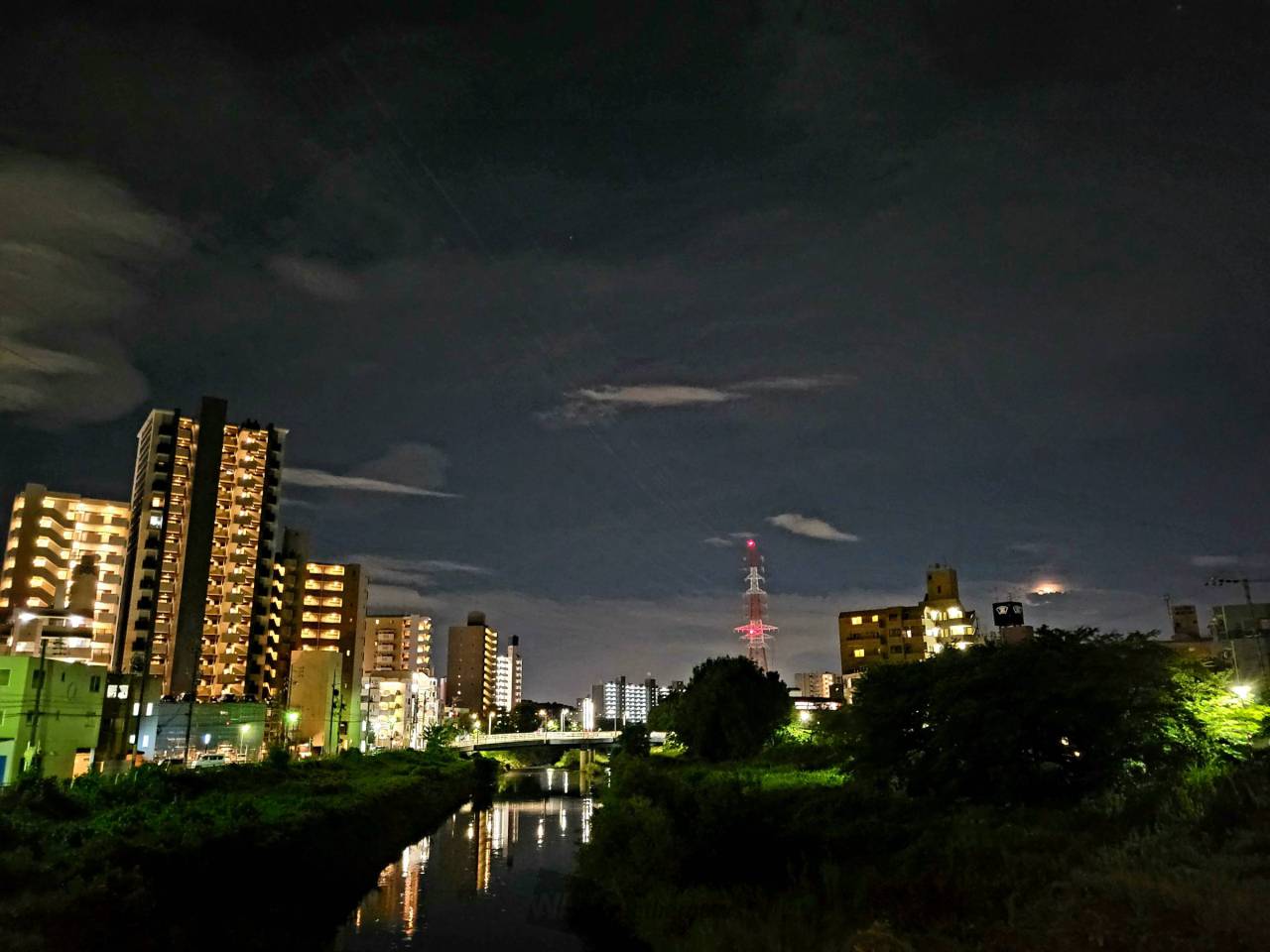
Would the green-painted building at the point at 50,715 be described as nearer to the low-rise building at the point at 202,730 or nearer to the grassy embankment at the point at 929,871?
the low-rise building at the point at 202,730

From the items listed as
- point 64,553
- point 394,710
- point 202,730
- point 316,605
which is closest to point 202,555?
point 64,553

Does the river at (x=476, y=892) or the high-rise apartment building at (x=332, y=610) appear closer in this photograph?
the river at (x=476, y=892)

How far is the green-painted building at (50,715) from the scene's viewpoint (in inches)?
1923

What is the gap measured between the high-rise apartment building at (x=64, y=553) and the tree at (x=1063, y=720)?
336 feet

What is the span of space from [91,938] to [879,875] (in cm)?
1885

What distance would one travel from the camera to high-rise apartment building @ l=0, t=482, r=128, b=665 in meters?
110

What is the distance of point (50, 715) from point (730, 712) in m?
48.0

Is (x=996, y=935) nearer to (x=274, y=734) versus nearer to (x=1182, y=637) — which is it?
(x=274, y=734)

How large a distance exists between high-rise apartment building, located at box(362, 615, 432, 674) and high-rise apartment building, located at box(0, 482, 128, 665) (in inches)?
2927

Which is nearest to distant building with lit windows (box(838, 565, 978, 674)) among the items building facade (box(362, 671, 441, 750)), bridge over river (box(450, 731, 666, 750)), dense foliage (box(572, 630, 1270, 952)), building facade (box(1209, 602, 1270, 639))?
bridge over river (box(450, 731, 666, 750))

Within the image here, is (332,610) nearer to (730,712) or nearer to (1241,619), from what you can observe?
(730,712)

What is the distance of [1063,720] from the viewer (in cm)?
2948

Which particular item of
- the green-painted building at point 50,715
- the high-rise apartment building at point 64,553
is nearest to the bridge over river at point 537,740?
the high-rise apartment building at point 64,553

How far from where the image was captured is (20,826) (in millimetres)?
25875
